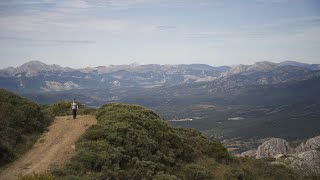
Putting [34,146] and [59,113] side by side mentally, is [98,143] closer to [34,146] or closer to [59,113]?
[34,146]

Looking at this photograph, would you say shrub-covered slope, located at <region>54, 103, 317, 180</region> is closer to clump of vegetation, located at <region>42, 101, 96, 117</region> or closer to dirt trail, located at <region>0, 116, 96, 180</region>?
dirt trail, located at <region>0, 116, 96, 180</region>

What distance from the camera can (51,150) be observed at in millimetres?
20828

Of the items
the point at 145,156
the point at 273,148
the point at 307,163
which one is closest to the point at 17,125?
the point at 145,156

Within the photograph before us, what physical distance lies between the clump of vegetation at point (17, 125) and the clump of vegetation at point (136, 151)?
352 centimetres

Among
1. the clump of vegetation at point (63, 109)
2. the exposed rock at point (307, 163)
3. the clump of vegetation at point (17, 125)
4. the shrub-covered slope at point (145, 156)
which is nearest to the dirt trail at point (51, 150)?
the clump of vegetation at point (17, 125)

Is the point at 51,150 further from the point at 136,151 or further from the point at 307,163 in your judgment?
the point at 307,163

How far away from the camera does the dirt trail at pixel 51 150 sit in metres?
17.9

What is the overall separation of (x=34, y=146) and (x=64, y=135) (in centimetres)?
242

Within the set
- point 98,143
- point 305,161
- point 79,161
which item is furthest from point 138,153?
point 305,161

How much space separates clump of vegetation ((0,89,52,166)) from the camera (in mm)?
19797

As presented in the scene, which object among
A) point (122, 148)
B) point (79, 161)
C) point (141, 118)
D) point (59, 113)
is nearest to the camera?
point (79, 161)

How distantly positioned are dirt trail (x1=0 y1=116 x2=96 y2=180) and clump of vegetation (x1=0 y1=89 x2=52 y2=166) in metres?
0.51

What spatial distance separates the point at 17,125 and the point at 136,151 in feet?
26.6

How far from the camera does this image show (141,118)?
86.2ft
